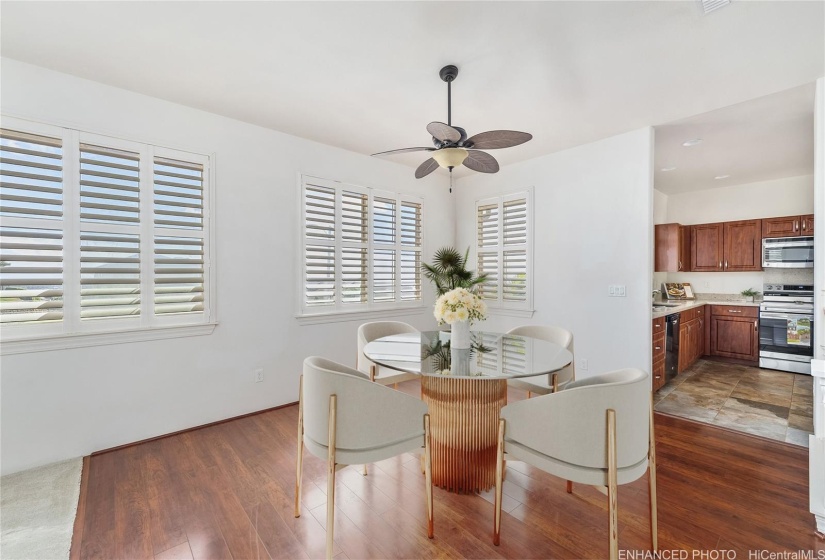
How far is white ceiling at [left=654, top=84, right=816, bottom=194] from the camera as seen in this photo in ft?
9.89

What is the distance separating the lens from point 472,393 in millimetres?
2102

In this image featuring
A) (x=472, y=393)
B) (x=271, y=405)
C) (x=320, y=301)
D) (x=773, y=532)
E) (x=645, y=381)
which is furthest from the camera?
(x=320, y=301)

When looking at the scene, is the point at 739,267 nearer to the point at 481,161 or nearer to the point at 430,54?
the point at 481,161

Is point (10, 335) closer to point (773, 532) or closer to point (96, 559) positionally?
point (96, 559)

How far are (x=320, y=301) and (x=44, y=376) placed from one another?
2168mm

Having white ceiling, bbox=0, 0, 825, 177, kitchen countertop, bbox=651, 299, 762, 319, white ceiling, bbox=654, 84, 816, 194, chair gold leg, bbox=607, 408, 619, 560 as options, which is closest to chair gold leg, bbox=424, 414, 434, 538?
chair gold leg, bbox=607, 408, 619, 560

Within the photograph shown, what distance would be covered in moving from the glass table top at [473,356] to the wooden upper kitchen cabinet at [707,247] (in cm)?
516

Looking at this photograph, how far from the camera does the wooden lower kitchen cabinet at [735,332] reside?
5.28 metres

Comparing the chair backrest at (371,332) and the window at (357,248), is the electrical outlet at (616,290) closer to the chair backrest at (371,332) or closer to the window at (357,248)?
the chair backrest at (371,332)

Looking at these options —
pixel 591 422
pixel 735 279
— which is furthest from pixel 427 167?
pixel 735 279

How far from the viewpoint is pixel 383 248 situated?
4.43 metres

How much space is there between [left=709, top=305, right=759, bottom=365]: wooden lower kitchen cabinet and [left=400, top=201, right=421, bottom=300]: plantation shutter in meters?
4.84

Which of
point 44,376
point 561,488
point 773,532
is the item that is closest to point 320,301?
A: point 44,376

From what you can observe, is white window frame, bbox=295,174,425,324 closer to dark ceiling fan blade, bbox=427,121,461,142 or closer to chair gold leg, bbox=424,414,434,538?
dark ceiling fan blade, bbox=427,121,461,142
